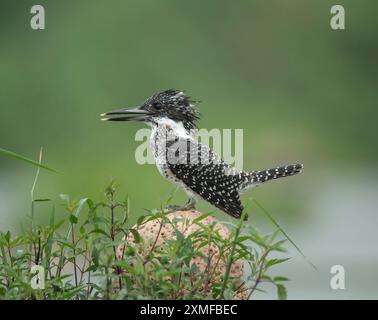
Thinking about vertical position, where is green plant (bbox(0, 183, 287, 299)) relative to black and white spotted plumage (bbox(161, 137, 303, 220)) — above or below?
below

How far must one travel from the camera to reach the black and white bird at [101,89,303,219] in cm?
690

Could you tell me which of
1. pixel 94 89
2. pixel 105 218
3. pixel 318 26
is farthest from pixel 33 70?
pixel 105 218

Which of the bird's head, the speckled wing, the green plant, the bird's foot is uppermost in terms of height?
the bird's head

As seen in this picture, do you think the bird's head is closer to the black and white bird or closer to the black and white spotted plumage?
the black and white bird

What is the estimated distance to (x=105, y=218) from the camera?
464 cm

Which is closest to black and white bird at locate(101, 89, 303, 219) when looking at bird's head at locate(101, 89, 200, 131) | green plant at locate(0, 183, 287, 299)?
bird's head at locate(101, 89, 200, 131)

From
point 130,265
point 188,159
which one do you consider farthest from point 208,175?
point 130,265

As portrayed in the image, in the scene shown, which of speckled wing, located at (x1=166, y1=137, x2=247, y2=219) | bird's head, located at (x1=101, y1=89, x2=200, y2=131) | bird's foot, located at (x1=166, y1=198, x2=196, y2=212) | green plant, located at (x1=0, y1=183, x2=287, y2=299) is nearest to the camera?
green plant, located at (x1=0, y1=183, x2=287, y2=299)

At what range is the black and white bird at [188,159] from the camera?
6.90 metres

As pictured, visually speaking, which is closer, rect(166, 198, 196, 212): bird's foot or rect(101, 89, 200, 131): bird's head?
rect(166, 198, 196, 212): bird's foot

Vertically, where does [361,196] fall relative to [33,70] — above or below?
below

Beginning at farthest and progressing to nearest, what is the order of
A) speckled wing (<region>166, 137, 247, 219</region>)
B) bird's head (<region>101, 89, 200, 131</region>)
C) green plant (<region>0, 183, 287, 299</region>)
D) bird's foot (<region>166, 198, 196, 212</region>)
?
bird's head (<region>101, 89, 200, 131</region>) → speckled wing (<region>166, 137, 247, 219</region>) → bird's foot (<region>166, 198, 196, 212</region>) → green plant (<region>0, 183, 287, 299</region>)

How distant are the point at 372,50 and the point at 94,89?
446cm
